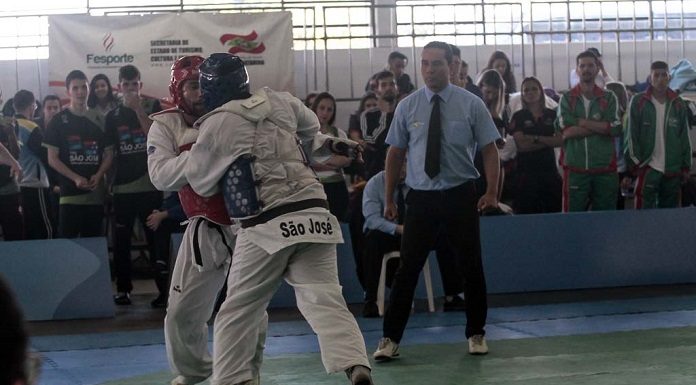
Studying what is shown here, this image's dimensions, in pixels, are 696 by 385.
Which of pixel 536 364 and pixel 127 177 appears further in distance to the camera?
pixel 127 177

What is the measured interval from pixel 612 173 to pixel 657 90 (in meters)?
1.10

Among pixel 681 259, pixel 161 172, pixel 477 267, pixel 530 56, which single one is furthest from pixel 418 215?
pixel 530 56

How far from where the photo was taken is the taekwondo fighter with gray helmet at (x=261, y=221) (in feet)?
16.1

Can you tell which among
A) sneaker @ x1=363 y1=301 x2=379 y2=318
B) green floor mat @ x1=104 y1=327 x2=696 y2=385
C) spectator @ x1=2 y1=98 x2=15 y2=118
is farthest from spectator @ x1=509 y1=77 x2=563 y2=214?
spectator @ x1=2 y1=98 x2=15 y2=118

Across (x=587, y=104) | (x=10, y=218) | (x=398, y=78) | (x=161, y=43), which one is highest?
(x=161, y=43)

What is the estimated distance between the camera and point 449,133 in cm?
698

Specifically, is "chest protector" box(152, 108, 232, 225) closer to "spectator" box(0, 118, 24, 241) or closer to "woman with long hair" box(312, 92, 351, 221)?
"woman with long hair" box(312, 92, 351, 221)

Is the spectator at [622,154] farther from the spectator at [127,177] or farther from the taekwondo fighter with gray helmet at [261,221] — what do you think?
the taekwondo fighter with gray helmet at [261,221]

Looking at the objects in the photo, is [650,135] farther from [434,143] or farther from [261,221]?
[261,221]

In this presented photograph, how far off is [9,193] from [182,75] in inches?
231

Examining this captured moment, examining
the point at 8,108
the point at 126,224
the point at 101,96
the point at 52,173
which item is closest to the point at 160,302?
the point at 126,224

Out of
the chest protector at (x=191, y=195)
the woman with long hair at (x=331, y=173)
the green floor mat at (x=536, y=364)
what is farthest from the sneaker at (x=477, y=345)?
the woman with long hair at (x=331, y=173)

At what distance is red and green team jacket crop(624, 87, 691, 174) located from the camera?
11.0 metres

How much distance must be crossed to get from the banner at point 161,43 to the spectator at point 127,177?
2121mm
